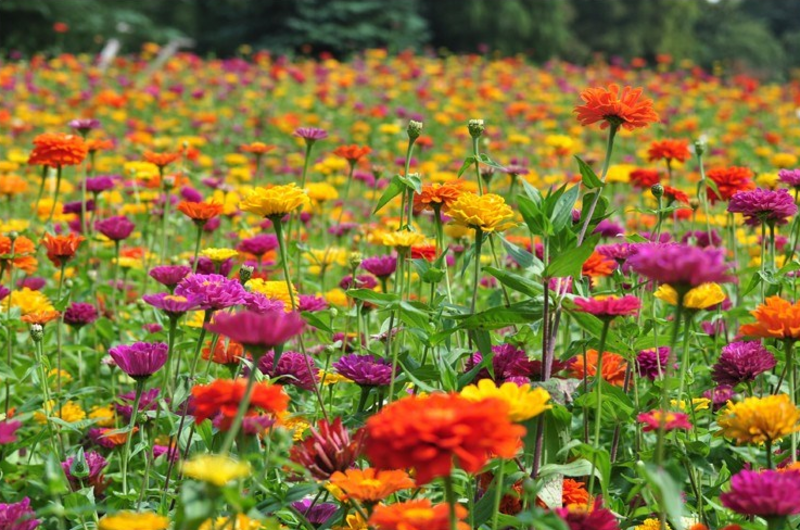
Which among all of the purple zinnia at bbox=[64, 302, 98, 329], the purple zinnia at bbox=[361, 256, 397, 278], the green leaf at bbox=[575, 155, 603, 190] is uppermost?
the green leaf at bbox=[575, 155, 603, 190]

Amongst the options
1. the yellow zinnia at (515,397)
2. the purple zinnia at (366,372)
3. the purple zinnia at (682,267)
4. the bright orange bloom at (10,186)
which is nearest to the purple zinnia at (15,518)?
the purple zinnia at (366,372)

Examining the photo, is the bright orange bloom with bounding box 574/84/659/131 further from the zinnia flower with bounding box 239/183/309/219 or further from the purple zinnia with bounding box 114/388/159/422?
the purple zinnia with bounding box 114/388/159/422

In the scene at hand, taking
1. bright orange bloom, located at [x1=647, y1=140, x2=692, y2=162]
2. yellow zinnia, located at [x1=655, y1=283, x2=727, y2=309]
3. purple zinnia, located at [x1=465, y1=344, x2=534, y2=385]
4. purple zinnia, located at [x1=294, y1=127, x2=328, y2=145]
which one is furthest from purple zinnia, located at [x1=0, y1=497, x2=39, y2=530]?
bright orange bloom, located at [x1=647, y1=140, x2=692, y2=162]

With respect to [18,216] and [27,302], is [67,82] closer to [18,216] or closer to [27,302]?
[18,216]

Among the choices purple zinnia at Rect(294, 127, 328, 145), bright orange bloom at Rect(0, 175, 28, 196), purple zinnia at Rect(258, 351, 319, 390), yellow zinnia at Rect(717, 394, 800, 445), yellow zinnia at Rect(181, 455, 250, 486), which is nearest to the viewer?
yellow zinnia at Rect(181, 455, 250, 486)

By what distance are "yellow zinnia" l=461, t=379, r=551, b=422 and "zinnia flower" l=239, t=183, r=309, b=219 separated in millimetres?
552

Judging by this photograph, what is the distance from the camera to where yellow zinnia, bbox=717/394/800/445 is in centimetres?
113

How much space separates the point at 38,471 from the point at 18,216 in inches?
122

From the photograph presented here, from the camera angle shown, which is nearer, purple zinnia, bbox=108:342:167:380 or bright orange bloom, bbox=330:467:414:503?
bright orange bloom, bbox=330:467:414:503

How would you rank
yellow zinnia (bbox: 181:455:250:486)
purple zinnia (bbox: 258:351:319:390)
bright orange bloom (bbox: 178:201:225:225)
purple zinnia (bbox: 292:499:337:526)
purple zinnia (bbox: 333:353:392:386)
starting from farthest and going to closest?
bright orange bloom (bbox: 178:201:225:225) < purple zinnia (bbox: 258:351:319:390) < purple zinnia (bbox: 333:353:392:386) < purple zinnia (bbox: 292:499:337:526) < yellow zinnia (bbox: 181:455:250:486)

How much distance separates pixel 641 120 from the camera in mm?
1569

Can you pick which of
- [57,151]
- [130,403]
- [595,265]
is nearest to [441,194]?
[595,265]

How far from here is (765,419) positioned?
44.9 inches

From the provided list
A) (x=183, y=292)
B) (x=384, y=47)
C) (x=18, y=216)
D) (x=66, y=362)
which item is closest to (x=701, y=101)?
(x=384, y=47)
